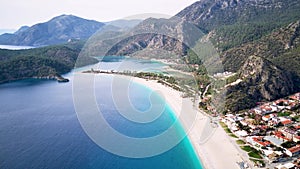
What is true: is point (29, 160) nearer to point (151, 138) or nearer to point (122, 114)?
point (151, 138)

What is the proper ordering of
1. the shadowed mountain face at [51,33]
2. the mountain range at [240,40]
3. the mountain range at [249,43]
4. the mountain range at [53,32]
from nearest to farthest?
the mountain range at [249,43] → the mountain range at [240,40] → the mountain range at [53,32] → the shadowed mountain face at [51,33]

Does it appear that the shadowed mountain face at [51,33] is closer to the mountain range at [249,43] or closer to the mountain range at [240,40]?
the mountain range at [240,40]

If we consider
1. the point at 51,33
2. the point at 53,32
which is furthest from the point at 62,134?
the point at 53,32

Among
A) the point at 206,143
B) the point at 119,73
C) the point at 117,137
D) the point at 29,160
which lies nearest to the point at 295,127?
the point at 206,143

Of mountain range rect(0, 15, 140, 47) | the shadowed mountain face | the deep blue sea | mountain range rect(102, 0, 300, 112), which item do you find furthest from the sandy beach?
the shadowed mountain face

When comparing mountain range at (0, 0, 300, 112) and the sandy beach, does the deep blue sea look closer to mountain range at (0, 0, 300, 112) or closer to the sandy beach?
the sandy beach

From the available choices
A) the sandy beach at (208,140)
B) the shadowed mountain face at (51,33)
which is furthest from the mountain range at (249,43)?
the shadowed mountain face at (51,33)
